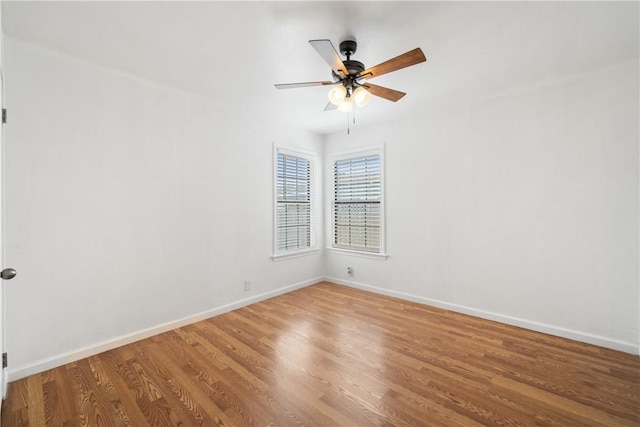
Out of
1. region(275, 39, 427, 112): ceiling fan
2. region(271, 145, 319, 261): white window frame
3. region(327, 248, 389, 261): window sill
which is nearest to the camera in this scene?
region(275, 39, 427, 112): ceiling fan

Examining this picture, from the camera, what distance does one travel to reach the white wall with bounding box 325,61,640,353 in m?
2.52

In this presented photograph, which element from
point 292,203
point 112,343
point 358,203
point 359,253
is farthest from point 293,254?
point 112,343

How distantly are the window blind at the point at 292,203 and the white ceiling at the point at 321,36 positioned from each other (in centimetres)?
155

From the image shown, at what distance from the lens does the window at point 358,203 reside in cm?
423

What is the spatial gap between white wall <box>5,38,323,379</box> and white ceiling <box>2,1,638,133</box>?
36 cm

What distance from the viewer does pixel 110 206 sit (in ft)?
8.33

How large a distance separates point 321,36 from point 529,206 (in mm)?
2624

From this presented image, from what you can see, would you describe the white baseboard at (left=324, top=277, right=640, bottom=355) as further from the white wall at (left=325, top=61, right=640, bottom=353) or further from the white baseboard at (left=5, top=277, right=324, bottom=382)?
the white baseboard at (left=5, top=277, right=324, bottom=382)

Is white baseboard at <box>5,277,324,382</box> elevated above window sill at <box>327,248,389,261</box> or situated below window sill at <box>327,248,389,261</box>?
below


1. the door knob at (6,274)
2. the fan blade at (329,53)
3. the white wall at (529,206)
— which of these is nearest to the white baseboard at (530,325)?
the white wall at (529,206)

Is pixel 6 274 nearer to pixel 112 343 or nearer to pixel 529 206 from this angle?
pixel 112 343

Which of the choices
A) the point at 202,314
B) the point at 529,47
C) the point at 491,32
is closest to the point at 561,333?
the point at 529,47

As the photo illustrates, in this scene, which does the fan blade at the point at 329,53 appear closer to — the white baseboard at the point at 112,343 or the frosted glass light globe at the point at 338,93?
the frosted glass light globe at the point at 338,93

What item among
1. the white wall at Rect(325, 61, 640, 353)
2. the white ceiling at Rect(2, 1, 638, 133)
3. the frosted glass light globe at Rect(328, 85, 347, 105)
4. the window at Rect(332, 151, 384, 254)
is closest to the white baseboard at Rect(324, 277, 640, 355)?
the white wall at Rect(325, 61, 640, 353)
